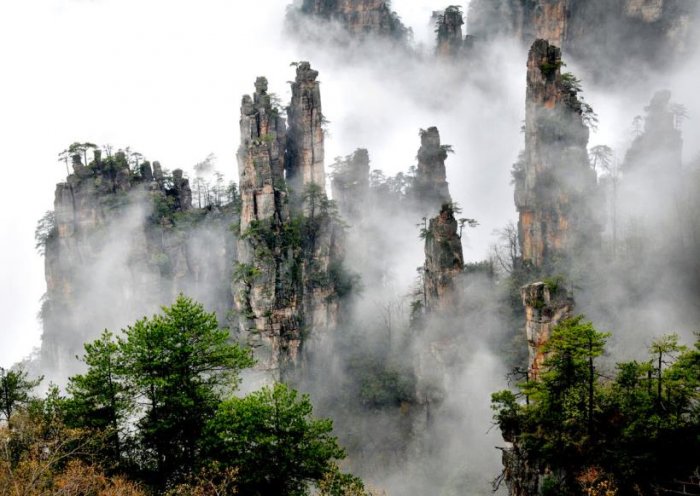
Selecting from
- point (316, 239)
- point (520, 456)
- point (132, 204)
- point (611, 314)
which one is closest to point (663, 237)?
point (611, 314)

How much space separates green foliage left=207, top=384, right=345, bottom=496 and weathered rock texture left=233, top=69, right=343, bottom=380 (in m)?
33.4

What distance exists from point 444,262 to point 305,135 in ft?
68.7

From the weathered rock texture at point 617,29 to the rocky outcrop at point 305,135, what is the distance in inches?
1265

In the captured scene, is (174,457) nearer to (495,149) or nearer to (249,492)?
(249,492)

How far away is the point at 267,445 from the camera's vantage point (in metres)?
23.6

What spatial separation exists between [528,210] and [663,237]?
13006 mm

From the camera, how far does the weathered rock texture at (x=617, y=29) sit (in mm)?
76375

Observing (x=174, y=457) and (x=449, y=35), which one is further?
(x=449, y=35)

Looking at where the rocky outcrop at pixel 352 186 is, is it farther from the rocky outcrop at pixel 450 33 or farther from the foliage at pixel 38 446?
the foliage at pixel 38 446

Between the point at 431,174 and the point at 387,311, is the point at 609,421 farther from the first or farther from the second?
the point at 431,174

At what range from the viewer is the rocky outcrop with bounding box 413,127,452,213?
70.7 m

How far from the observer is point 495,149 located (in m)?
94.8

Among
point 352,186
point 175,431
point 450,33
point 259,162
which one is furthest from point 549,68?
point 175,431

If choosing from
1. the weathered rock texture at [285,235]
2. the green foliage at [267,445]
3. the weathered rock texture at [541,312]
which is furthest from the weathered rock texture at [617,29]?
the green foliage at [267,445]
